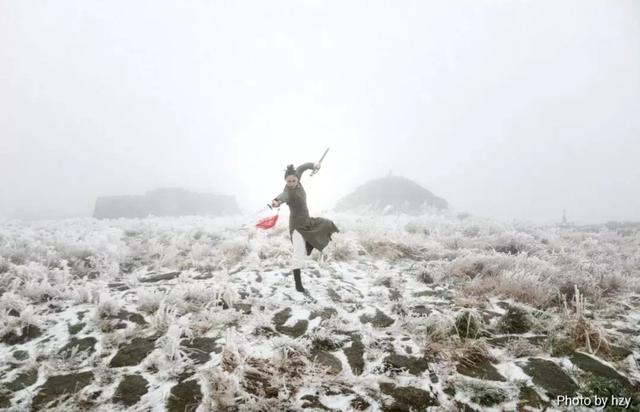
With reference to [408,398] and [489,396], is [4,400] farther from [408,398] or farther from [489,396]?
[489,396]

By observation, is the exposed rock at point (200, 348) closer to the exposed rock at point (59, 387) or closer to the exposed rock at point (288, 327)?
the exposed rock at point (288, 327)

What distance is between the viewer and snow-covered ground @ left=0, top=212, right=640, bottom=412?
11.3 feet

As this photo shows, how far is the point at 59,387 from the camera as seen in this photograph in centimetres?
356

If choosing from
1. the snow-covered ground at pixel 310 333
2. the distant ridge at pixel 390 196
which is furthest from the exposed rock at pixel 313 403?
the distant ridge at pixel 390 196

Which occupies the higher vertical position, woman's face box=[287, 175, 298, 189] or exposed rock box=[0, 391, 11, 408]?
woman's face box=[287, 175, 298, 189]

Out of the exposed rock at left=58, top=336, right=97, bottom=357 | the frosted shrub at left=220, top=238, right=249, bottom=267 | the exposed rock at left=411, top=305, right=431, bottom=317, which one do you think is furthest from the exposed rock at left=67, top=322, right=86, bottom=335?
the exposed rock at left=411, top=305, right=431, bottom=317

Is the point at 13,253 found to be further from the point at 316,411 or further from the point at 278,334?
the point at 316,411

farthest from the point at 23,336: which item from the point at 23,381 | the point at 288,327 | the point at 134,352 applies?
the point at 288,327

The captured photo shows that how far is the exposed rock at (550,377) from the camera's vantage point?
11.2 ft

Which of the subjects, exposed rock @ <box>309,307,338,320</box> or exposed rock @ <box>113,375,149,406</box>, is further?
exposed rock @ <box>309,307,338,320</box>

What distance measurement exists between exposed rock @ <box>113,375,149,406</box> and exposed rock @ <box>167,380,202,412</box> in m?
0.34

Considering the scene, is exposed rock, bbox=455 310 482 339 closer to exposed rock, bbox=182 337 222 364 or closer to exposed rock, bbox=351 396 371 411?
exposed rock, bbox=351 396 371 411

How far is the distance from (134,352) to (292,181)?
3.60 meters

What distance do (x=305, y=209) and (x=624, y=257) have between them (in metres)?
9.25
